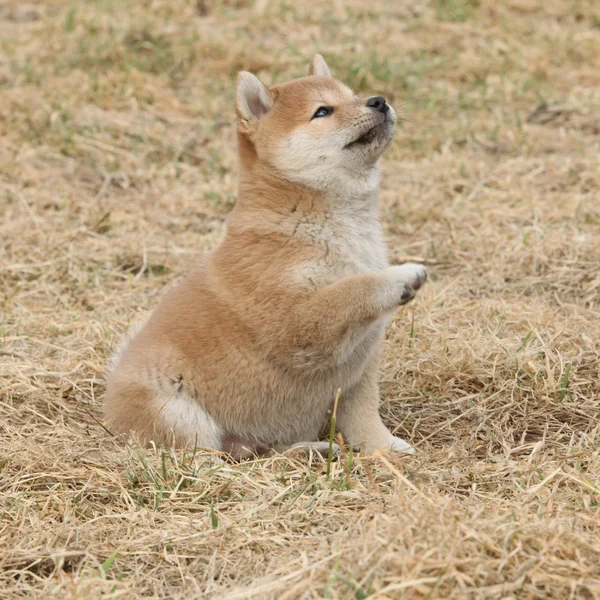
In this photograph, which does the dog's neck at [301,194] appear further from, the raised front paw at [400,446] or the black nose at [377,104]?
the raised front paw at [400,446]

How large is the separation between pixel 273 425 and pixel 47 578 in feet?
4.71

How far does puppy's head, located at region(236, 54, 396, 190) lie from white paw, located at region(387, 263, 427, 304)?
2.04 feet

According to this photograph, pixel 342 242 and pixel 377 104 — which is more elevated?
pixel 377 104

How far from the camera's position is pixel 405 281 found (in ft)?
13.2

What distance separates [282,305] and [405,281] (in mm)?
541

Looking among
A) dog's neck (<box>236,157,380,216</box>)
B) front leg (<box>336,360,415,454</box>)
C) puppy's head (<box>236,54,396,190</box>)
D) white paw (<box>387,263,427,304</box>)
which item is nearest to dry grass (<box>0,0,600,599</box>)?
front leg (<box>336,360,415,454</box>)

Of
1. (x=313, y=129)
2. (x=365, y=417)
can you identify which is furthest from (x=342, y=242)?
(x=365, y=417)

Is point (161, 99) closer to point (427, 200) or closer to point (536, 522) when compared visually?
point (427, 200)

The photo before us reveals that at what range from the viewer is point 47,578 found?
130 inches

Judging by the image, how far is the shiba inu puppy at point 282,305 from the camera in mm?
4137

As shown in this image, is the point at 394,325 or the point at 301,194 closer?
the point at 301,194

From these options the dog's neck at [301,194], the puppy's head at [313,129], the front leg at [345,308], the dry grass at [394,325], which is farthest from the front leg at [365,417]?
the puppy's head at [313,129]

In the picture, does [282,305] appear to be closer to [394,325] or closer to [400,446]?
[400,446]

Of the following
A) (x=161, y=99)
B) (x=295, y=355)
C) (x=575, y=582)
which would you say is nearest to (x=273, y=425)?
(x=295, y=355)
